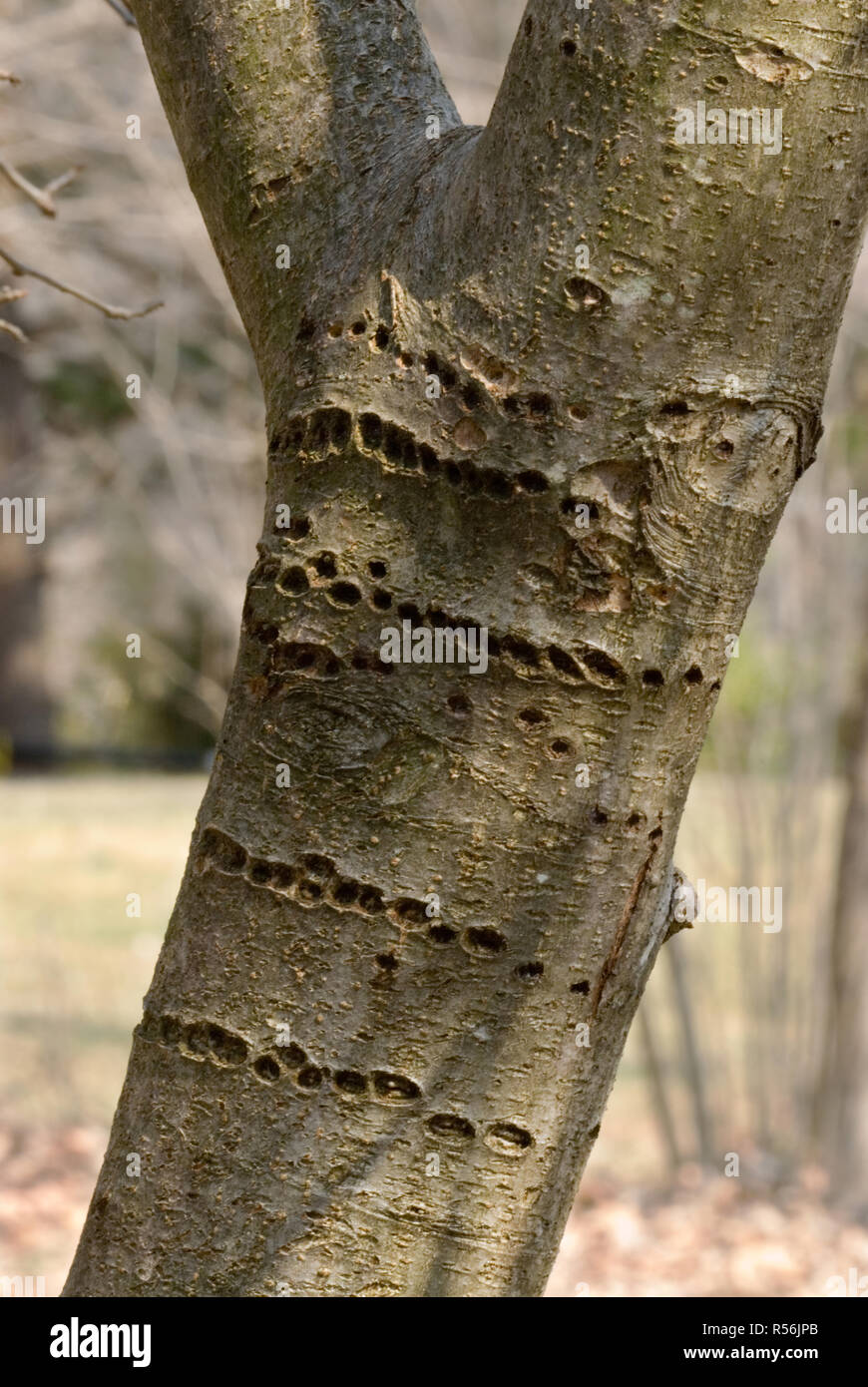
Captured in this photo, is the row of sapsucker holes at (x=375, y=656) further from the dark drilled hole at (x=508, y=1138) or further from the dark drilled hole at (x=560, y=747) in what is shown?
the dark drilled hole at (x=508, y=1138)

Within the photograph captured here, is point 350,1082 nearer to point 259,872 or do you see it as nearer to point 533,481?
point 259,872

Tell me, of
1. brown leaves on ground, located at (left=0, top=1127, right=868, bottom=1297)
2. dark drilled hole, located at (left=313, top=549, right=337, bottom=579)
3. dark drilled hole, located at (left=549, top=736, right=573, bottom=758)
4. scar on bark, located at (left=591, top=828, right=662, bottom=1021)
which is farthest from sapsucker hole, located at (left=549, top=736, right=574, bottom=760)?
brown leaves on ground, located at (left=0, top=1127, right=868, bottom=1297)

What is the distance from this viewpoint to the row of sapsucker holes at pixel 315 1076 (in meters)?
1.14

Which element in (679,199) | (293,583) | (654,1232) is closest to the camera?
(679,199)

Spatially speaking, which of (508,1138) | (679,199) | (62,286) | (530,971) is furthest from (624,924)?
(62,286)

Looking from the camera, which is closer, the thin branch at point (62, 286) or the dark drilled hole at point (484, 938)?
the dark drilled hole at point (484, 938)

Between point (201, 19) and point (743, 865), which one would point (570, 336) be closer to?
point (201, 19)

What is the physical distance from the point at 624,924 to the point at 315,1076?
30cm

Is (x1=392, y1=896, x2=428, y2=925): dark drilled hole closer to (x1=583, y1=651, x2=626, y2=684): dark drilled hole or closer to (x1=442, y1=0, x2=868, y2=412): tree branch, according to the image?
(x1=583, y1=651, x2=626, y2=684): dark drilled hole

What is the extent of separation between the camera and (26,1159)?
543 cm

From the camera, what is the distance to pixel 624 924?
3.91 ft

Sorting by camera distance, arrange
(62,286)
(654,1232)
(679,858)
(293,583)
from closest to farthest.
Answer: (293,583) < (62,286) < (654,1232) < (679,858)

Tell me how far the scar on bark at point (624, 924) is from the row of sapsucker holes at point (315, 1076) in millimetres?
132

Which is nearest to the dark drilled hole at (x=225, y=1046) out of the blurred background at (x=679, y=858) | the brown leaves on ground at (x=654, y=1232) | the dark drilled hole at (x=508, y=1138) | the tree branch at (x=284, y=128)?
the dark drilled hole at (x=508, y=1138)
